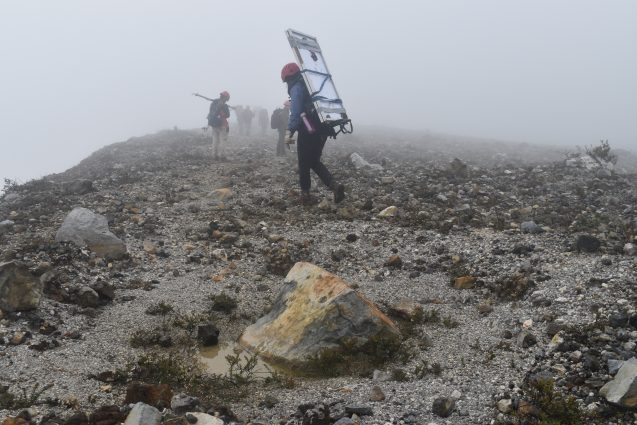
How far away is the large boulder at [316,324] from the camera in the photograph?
225 inches

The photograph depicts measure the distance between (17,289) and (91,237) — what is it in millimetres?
2504

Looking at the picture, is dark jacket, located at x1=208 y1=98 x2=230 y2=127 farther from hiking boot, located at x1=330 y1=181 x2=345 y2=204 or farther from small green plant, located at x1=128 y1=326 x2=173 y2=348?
small green plant, located at x1=128 y1=326 x2=173 y2=348

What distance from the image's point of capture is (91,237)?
332 inches

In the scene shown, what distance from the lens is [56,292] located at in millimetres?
6688

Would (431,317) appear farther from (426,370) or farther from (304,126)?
(304,126)

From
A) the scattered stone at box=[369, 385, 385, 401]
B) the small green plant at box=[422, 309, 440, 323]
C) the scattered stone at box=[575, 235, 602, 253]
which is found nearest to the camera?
the scattered stone at box=[369, 385, 385, 401]

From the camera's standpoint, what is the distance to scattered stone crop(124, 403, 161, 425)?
380 cm

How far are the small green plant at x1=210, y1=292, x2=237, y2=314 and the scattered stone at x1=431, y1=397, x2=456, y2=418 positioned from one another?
11.3ft

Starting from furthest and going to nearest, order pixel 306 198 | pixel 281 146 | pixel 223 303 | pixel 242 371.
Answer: pixel 281 146, pixel 306 198, pixel 223 303, pixel 242 371

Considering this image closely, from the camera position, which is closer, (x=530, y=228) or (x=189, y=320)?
(x=189, y=320)

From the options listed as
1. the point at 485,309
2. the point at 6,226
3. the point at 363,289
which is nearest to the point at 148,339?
the point at 363,289

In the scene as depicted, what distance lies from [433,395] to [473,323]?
6.13 ft

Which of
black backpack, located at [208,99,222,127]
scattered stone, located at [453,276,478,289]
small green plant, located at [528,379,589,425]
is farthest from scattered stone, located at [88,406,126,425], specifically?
black backpack, located at [208,99,222,127]

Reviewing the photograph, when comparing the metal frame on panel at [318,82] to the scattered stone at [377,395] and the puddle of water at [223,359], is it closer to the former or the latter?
the puddle of water at [223,359]
